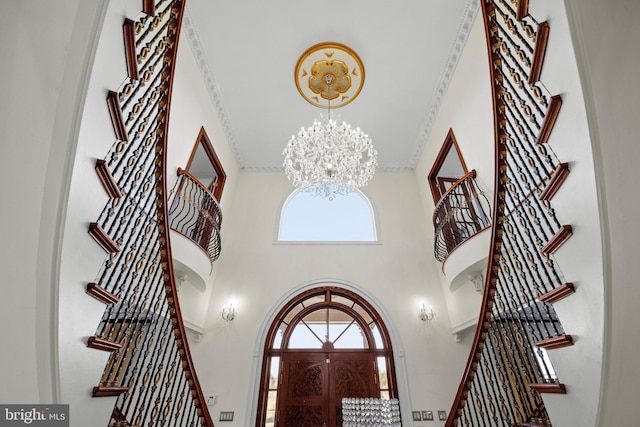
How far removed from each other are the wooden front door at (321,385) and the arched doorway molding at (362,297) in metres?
0.40

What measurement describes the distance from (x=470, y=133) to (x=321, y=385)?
484cm

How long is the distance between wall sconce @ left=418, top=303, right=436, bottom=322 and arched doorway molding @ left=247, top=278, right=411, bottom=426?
53 cm

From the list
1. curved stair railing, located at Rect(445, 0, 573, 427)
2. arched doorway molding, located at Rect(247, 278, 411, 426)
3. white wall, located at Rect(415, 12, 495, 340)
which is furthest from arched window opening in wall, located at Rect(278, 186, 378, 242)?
curved stair railing, located at Rect(445, 0, 573, 427)

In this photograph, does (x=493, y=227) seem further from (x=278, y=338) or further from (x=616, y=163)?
(x=278, y=338)

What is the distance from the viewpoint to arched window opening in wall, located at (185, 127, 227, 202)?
6165mm

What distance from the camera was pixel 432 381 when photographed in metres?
5.44

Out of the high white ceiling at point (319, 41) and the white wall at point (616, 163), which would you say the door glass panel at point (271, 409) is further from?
the high white ceiling at point (319, 41)

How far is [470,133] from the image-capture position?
5.33 m

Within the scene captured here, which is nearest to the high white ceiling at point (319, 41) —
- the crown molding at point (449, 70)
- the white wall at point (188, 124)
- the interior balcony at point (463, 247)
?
the crown molding at point (449, 70)

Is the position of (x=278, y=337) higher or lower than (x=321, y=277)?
lower

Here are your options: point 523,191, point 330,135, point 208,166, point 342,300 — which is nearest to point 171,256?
point 523,191

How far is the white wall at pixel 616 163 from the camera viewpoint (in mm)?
1585

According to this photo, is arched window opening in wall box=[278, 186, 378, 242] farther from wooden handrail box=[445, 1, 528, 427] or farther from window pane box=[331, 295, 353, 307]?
wooden handrail box=[445, 1, 528, 427]

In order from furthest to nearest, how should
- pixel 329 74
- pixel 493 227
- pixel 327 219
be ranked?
pixel 327 219 → pixel 329 74 → pixel 493 227
